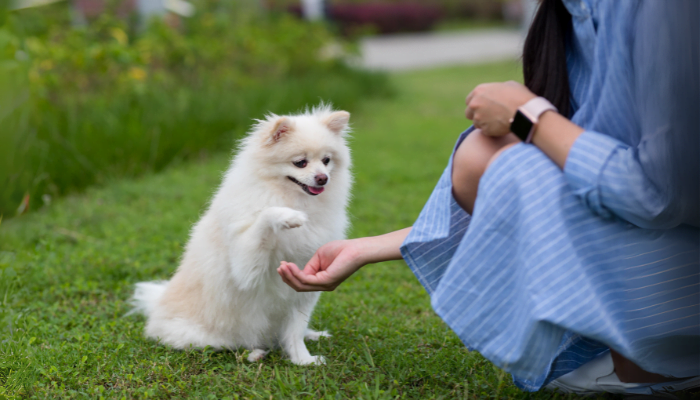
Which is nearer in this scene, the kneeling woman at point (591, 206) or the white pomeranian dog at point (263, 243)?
the kneeling woman at point (591, 206)

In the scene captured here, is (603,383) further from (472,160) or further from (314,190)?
(314,190)

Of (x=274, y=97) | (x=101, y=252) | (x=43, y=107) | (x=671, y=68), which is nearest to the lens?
(x=671, y=68)

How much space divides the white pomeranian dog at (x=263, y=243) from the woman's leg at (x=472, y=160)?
0.57m

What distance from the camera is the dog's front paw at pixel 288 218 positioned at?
1806 mm

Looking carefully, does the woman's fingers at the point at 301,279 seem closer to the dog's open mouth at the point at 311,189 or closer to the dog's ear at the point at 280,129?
the dog's open mouth at the point at 311,189

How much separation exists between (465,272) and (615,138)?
475 millimetres

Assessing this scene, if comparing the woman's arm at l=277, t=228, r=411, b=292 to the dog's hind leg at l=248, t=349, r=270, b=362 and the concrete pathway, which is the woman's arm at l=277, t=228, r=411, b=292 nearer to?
the dog's hind leg at l=248, t=349, r=270, b=362

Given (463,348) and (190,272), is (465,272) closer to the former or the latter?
(463,348)

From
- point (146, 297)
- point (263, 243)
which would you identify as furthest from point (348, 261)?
point (146, 297)

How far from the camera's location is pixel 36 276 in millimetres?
2734

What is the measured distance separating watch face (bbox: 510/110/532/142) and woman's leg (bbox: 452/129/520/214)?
5 centimetres

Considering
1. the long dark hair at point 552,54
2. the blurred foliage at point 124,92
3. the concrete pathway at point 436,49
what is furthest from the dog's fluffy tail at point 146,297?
the concrete pathway at point 436,49

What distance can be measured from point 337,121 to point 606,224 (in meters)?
1.07

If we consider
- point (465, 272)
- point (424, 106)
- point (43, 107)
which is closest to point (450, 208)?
point (465, 272)
